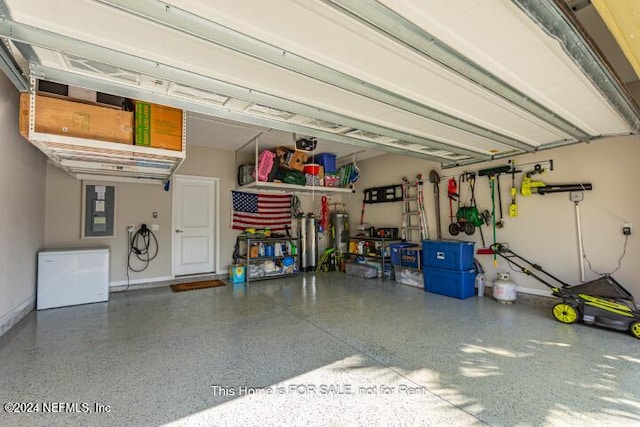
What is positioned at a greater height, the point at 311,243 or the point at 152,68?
the point at 152,68

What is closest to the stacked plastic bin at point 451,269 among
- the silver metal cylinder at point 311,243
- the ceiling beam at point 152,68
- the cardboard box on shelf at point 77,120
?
the ceiling beam at point 152,68

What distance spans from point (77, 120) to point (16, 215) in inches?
63.3

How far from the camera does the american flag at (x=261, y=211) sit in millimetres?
6160

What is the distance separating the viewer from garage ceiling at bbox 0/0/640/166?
1.44m

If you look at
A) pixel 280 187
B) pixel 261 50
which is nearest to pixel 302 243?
pixel 280 187

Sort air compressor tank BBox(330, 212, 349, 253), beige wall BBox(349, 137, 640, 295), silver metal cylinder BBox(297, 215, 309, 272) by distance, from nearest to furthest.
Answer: beige wall BBox(349, 137, 640, 295)
silver metal cylinder BBox(297, 215, 309, 272)
air compressor tank BBox(330, 212, 349, 253)

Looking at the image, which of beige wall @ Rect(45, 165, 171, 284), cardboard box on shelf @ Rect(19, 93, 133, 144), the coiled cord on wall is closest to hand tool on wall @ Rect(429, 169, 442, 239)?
cardboard box on shelf @ Rect(19, 93, 133, 144)

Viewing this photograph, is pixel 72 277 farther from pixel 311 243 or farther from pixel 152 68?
pixel 311 243

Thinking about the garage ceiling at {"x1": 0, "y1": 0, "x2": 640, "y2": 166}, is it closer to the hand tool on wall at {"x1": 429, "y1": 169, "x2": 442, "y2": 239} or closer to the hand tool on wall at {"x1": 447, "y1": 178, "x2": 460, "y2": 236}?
the hand tool on wall at {"x1": 447, "y1": 178, "x2": 460, "y2": 236}

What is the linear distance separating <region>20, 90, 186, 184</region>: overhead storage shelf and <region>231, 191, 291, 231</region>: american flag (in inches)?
66.4

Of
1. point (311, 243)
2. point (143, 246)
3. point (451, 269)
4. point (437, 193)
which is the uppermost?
point (437, 193)

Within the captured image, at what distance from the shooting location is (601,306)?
3.10 m

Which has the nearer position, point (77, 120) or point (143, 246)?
point (77, 120)

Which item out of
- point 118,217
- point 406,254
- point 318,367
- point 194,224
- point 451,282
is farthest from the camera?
point 194,224
